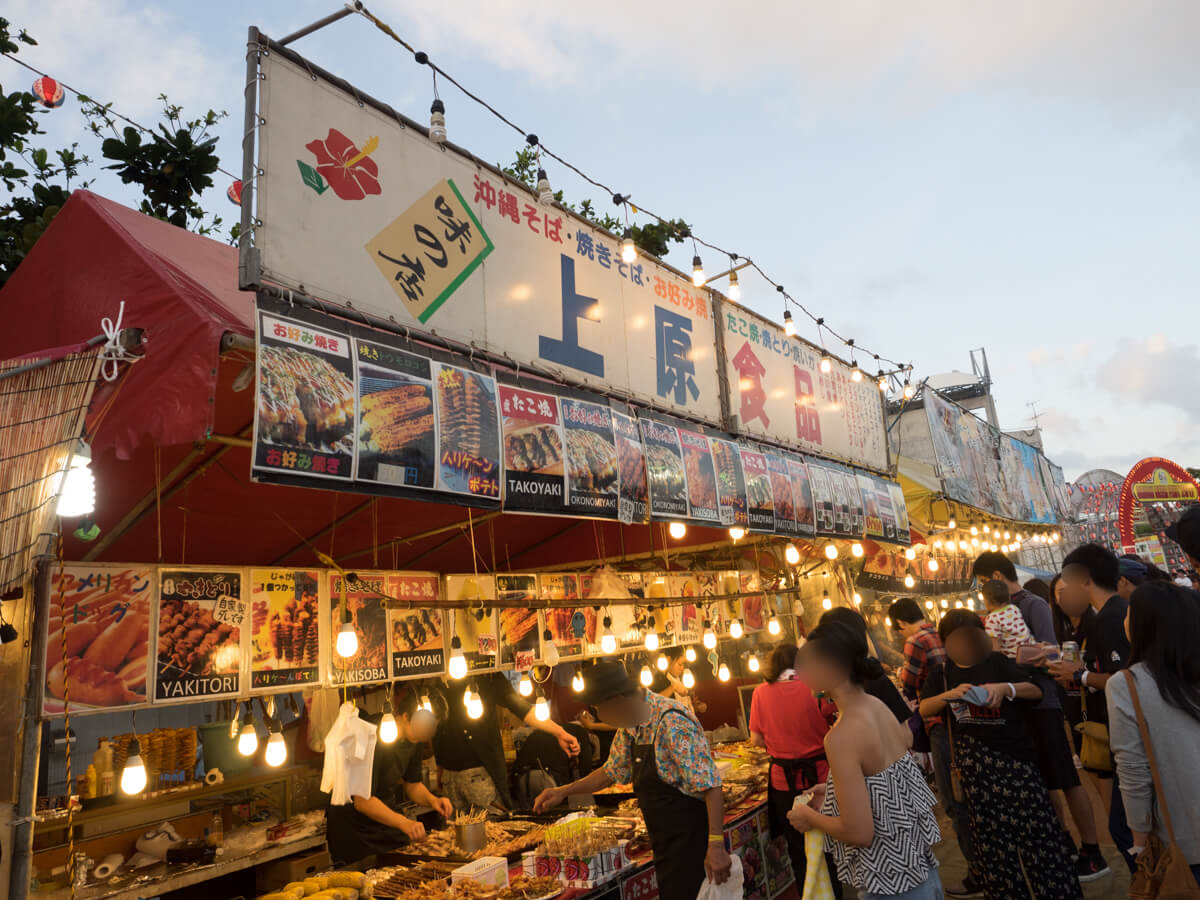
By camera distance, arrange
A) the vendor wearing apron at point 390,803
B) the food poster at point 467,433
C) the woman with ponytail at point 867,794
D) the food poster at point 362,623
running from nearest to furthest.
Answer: the woman with ponytail at point 867,794
the food poster at point 467,433
the food poster at point 362,623
the vendor wearing apron at point 390,803

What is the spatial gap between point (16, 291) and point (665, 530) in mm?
7378

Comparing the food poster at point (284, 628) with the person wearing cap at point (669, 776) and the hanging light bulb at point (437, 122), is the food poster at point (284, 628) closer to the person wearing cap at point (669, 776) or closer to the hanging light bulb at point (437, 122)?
the person wearing cap at point (669, 776)

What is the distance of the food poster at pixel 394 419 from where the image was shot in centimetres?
422

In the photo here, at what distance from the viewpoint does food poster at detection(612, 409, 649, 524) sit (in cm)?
600

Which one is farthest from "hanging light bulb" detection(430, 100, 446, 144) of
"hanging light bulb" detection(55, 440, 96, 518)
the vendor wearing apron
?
the vendor wearing apron

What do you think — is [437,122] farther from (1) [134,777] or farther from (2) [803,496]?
(2) [803,496]

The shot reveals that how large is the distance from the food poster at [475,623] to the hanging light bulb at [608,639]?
1.54 metres

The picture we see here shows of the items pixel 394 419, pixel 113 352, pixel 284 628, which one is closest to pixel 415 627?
pixel 284 628

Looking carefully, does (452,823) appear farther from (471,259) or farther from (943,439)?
(943,439)

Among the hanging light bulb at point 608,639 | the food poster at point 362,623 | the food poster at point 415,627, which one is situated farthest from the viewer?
the hanging light bulb at point 608,639

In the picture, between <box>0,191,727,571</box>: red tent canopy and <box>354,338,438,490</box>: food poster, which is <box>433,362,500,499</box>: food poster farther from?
<box>0,191,727,571</box>: red tent canopy

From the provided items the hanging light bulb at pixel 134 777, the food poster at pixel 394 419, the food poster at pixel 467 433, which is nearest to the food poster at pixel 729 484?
the food poster at pixel 467 433

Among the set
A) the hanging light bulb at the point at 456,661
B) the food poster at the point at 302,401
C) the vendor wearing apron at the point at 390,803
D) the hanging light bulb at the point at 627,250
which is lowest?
the vendor wearing apron at the point at 390,803

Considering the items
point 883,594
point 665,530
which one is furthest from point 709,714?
point 665,530
